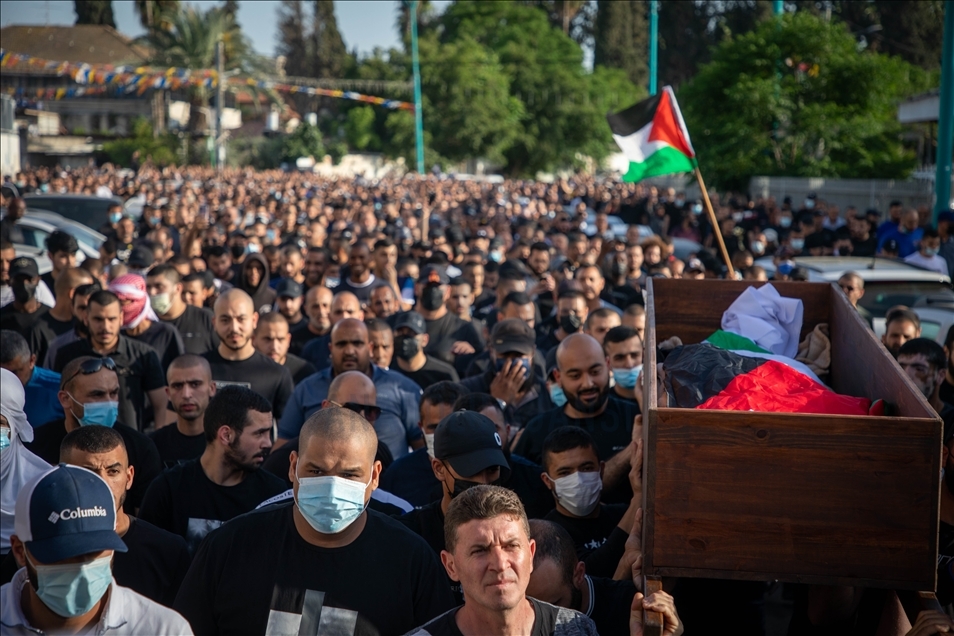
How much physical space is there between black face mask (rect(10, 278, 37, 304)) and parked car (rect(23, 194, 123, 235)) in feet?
44.2

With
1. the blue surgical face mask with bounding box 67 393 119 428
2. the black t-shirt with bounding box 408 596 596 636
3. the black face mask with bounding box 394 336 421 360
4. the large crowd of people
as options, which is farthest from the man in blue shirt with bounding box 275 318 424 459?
the black t-shirt with bounding box 408 596 596 636

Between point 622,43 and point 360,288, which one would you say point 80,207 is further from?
point 622,43

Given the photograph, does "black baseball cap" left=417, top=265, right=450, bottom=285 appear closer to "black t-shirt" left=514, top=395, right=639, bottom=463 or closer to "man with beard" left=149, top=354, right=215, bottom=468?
"man with beard" left=149, top=354, right=215, bottom=468

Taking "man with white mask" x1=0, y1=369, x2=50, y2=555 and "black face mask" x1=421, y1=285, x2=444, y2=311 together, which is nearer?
"man with white mask" x1=0, y1=369, x2=50, y2=555

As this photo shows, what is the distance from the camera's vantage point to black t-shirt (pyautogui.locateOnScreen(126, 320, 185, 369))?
26.1 ft

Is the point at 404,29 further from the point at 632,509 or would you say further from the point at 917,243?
the point at 632,509

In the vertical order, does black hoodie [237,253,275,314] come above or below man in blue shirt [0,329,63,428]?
above

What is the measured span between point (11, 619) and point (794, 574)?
2.36 metres

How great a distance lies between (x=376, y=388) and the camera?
22.4ft

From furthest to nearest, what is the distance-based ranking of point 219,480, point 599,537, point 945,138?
point 945,138 < point 599,537 < point 219,480

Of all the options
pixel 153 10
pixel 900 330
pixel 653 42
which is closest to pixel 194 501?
pixel 900 330

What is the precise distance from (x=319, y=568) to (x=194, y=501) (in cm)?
142

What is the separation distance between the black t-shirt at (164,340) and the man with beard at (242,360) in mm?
635

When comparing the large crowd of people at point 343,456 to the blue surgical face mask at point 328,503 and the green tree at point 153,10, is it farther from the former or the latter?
the green tree at point 153,10
